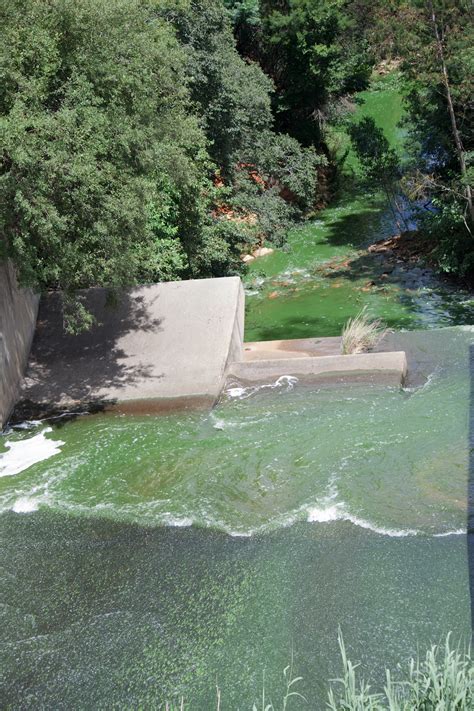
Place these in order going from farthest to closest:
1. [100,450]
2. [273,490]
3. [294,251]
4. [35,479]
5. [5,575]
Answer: [294,251] → [100,450] → [35,479] → [273,490] → [5,575]

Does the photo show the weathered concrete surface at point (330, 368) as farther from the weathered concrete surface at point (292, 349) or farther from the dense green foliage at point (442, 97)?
the dense green foliage at point (442, 97)

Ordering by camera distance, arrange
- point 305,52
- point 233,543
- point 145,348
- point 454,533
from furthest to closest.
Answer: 1. point 305,52
2. point 145,348
3. point 233,543
4. point 454,533

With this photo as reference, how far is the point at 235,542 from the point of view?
7.91 m

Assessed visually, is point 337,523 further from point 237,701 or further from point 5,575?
point 5,575

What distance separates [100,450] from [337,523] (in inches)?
145

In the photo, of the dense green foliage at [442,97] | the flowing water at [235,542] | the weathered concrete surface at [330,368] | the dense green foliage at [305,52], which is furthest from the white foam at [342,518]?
the dense green foliage at [305,52]

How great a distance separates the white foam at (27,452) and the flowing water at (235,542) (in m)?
0.03

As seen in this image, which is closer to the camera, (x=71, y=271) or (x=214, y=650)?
(x=214, y=650)

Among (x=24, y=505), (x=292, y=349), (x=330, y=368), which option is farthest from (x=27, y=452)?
(x=292, y=349)

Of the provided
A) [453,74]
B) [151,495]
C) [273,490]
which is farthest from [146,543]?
[453,74]

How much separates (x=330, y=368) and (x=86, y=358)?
386 centimetres

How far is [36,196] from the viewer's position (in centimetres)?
941

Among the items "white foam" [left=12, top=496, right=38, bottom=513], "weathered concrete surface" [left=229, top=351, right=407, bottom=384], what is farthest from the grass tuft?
"white foam" [left=12, top=496, right=38, bottom=513]

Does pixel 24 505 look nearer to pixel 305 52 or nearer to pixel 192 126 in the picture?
pixel 192 126
